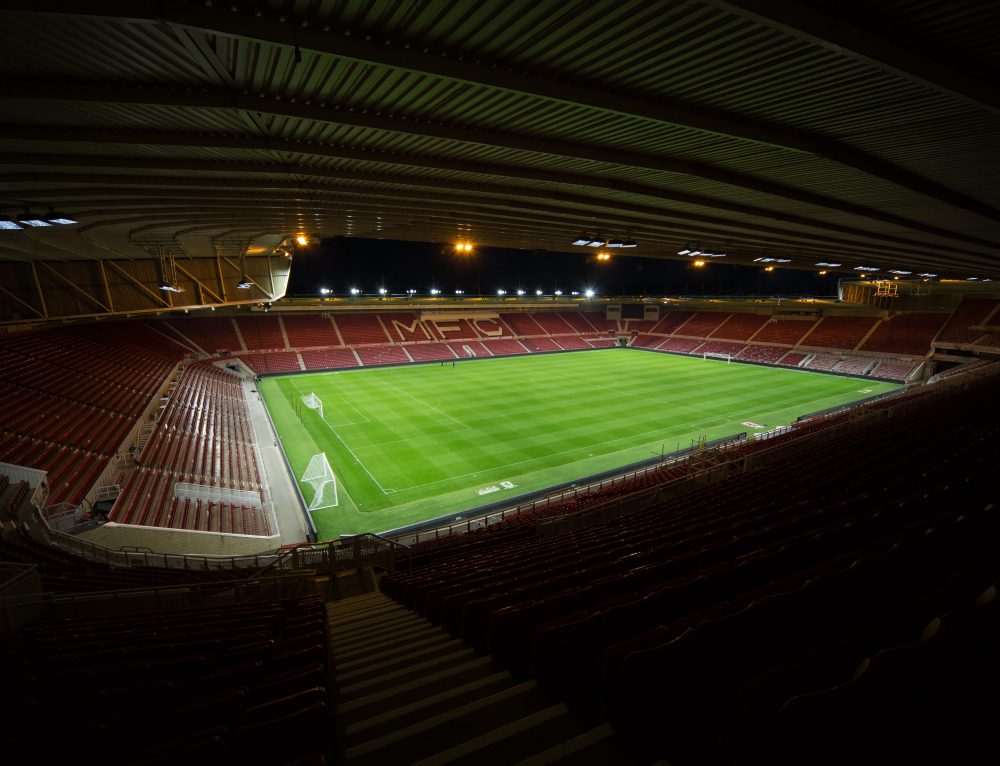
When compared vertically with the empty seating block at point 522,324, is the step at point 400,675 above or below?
below

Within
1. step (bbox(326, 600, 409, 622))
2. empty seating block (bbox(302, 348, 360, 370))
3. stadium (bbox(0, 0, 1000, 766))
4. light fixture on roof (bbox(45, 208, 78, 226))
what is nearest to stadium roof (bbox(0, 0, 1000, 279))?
stadium (bbox(0, 0, 1000, 766))

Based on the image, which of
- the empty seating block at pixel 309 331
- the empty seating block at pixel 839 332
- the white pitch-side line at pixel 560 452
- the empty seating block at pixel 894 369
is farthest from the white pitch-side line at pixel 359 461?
the empty seating block at pixel 839 332

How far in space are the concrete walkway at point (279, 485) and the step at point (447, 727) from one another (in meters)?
13.4

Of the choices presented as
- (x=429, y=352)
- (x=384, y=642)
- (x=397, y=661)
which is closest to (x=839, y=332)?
(x=429, y=352)

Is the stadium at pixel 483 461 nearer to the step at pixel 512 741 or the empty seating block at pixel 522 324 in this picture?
the step at pixel 512 741

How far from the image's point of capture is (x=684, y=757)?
1.97m

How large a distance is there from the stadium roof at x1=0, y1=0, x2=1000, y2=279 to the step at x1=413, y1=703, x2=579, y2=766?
4933 mm

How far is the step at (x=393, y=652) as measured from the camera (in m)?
4.24

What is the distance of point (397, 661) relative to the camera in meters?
4.13

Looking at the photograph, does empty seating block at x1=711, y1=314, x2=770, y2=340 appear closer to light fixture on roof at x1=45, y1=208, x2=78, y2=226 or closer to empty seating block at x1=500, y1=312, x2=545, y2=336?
empty seating block at x1=500, y1=312, x2=545, y2=336

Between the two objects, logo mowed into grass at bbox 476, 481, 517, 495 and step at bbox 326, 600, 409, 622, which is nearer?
step at bbox 326, 600, 409, 622

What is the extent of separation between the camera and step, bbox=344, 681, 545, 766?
2.40 metres

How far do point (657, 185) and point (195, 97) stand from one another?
825cm

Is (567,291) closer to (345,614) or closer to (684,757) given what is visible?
(345,614)
